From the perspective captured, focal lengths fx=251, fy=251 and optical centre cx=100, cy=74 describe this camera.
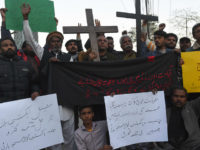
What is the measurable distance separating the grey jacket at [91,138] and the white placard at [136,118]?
0.27 metres

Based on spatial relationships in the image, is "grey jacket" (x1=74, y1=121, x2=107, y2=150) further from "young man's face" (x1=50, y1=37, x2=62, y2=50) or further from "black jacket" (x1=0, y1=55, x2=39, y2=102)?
"young man's face" (x1=50, y1=37, x2=62, y2=50)

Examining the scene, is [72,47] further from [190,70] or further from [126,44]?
[190,70]

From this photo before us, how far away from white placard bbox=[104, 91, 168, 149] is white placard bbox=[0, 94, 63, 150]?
785mm

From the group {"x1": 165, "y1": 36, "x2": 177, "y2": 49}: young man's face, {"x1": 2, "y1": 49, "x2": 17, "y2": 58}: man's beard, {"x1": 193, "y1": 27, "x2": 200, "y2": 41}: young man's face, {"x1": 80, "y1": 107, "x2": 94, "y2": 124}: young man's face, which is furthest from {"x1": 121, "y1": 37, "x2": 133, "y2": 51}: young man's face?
{"x1": 2, "y1": 49, "x2": 17, "y2": 58}: man's beard

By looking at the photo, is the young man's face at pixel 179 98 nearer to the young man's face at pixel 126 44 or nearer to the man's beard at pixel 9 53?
the young man's face at pixel 126 44

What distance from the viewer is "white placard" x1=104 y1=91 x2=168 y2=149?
355 centimetres

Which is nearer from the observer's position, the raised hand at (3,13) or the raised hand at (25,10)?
the raised hand at (25,10)

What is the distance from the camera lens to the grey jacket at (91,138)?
11.9ft

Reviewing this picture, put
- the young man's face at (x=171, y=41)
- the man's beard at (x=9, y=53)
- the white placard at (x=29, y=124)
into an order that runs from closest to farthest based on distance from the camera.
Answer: the white placard at (x=29, y=124), the man's beard at (x=9, y=53), the young man's face at (x=171, y=41)

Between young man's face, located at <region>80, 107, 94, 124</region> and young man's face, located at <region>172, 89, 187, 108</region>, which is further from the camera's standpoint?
young man's face, located at <region>172, 89, 187, 108</region>

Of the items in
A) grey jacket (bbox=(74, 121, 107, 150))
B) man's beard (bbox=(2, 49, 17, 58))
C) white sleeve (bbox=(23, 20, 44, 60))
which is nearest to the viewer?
man's beard (bbox=(2, 49, 17, 58))

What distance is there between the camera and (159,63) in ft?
13.4

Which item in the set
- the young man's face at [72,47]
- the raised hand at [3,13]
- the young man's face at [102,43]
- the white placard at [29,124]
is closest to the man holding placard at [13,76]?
the white placard at [29,124]

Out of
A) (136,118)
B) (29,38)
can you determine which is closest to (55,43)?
(29,38)
